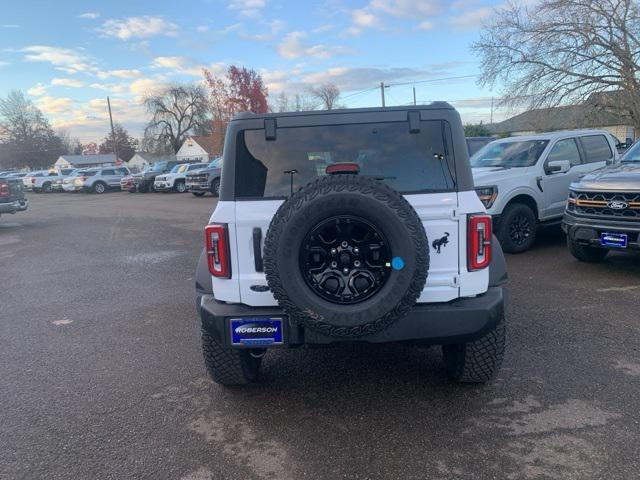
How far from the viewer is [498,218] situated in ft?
25.8

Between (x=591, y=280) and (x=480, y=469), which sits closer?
(x=480, y=469)

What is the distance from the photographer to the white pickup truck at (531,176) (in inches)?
309

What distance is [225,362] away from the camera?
12.0ft

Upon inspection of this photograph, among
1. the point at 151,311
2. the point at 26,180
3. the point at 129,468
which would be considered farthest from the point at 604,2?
the point at 26,180

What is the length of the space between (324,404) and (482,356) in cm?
114

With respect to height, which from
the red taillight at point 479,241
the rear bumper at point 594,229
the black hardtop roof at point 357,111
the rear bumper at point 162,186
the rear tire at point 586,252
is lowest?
the rear tire at point 586,252

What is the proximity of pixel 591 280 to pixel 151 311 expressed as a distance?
5.41m

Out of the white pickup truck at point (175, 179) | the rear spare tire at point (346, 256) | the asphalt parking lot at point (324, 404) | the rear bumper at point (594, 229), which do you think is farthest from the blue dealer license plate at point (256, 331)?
the white pickup truck at point (175, 179)

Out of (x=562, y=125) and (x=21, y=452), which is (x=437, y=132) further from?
(x=562, y=125)

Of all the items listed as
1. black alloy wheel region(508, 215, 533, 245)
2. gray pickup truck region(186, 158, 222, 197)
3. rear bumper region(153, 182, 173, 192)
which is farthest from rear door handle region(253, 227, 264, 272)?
rear bumper region(153, 182, 173, 192)

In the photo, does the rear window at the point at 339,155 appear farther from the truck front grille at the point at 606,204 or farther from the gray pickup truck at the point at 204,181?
the gray pickup truck at the point at 204,181

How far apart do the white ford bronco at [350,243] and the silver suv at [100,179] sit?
107 feet

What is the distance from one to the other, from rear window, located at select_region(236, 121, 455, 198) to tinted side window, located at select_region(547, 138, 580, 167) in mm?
5872

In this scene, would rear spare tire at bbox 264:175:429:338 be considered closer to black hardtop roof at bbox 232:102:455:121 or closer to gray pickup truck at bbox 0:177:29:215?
black hardtop roof at bbox 232:102:455:121
